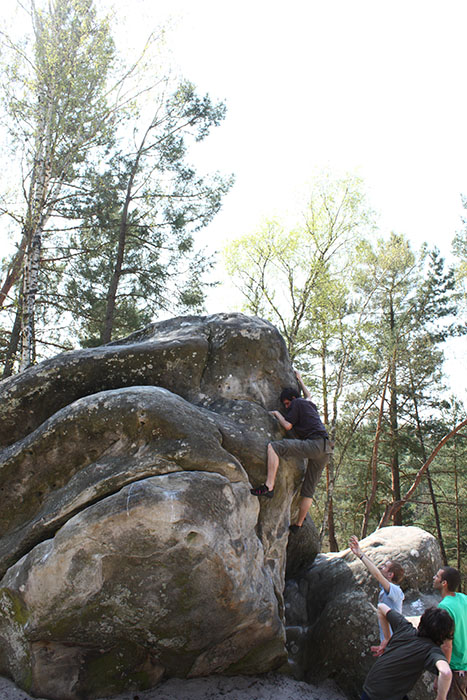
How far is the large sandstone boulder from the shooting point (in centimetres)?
460

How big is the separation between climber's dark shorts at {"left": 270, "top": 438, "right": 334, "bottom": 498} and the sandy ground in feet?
7.34

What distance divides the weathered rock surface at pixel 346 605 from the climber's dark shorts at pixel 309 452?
137 centimetres

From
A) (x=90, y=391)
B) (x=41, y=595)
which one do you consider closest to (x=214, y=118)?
(x=90, y=391)

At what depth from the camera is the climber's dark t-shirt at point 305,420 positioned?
21.5 ft

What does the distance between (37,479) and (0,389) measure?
5.02 feet

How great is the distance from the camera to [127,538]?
4.59 m

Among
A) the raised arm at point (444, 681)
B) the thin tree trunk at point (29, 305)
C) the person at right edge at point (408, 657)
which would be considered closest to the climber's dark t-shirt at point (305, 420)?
the person at right edge at point (408, 657)

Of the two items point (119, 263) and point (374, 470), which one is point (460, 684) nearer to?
point (119, 263)

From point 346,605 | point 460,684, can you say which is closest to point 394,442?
point 346,605

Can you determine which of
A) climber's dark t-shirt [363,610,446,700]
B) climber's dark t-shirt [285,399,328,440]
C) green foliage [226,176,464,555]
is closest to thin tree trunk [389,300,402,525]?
green foliage [226,176,464,555]

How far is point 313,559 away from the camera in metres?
8.22

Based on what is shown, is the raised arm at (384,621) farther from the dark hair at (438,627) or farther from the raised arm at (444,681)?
the raised arm at (444,681)

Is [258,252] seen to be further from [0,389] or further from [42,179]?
[0,389]

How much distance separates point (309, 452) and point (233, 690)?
107 inches
